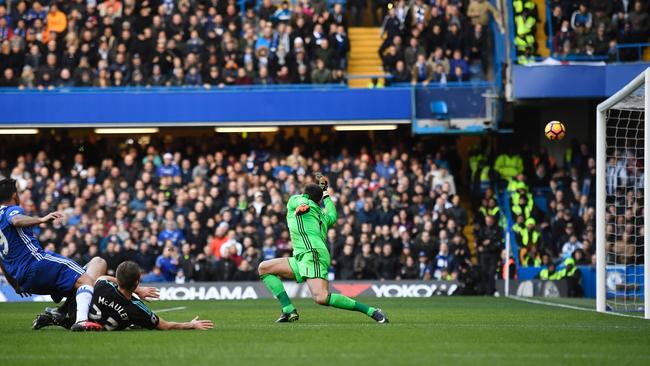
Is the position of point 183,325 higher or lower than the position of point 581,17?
lower

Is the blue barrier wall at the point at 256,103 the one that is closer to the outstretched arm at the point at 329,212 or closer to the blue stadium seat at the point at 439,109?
the blue stadium seat at the point at 439,109

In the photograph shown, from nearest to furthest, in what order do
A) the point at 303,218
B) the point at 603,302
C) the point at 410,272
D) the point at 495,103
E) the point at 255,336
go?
the point at 255,336, the point at 303,218, the point at 603,302, the point at 410,272, the point at 495,103

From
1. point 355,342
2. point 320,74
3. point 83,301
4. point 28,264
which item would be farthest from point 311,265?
point 320,74

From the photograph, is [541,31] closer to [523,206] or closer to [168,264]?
[523,206]

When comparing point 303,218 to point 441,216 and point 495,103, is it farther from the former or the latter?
point 495,103

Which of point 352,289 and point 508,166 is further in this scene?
point 508,166

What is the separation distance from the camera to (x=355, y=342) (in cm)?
1083

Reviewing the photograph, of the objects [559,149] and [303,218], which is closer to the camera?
[303,218]

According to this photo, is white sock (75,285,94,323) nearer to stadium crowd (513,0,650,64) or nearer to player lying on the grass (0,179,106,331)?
player lying on the grass (0,179,106,331)

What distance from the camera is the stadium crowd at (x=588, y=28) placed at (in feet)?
91.3

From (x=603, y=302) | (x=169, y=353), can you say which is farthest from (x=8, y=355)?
(x=603, y=302)

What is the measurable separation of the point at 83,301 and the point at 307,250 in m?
2.82

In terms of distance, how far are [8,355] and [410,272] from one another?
1568cm

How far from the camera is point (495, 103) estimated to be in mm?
28047
